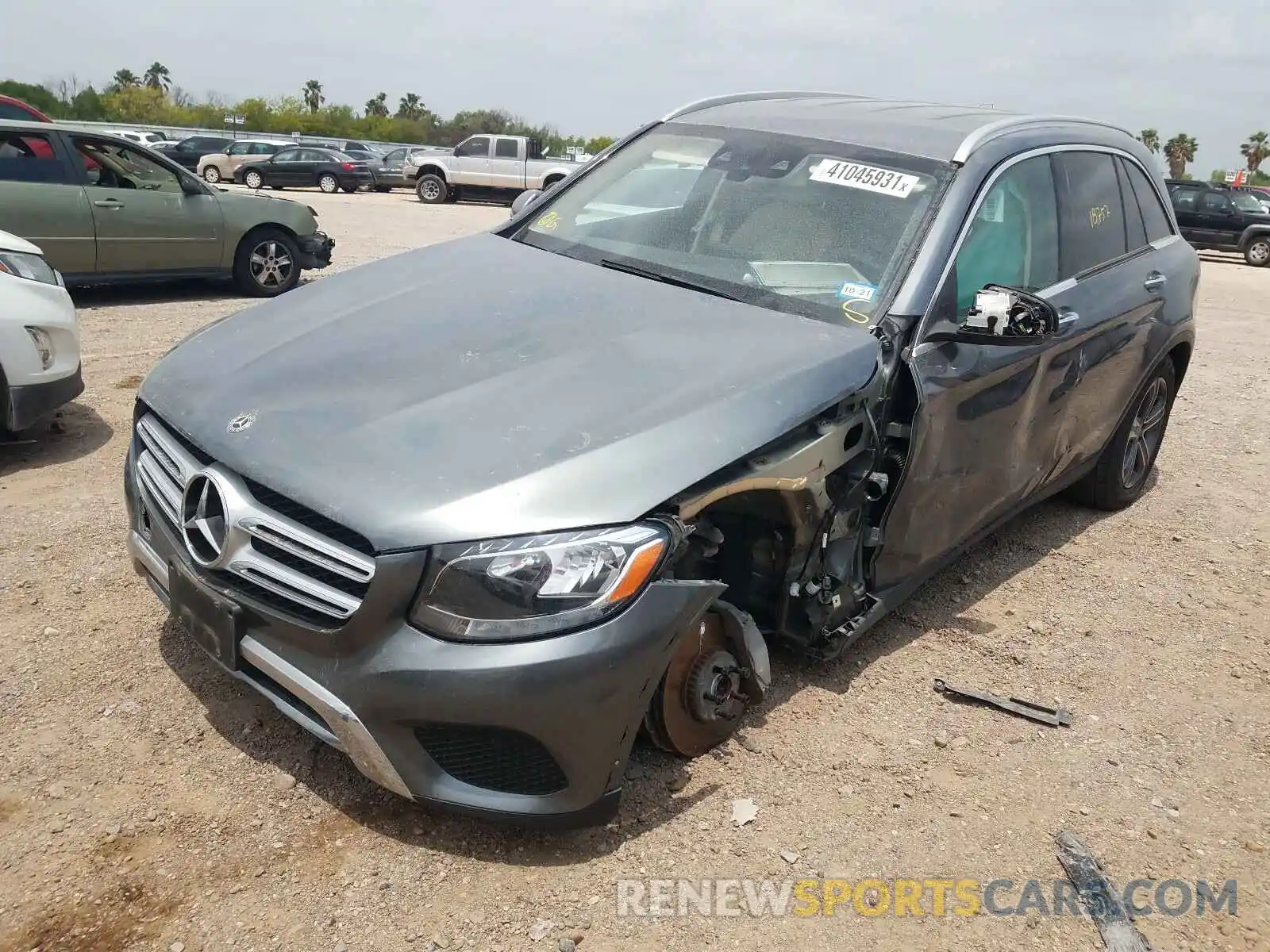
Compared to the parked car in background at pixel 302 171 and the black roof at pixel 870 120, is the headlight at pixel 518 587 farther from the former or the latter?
the parked car in background at pixel 302 171

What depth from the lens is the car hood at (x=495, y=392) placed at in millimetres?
2463

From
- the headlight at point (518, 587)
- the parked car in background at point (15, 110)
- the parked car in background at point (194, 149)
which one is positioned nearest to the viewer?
the headlight at point (518, 587)

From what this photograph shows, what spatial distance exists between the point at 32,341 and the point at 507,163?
76.4ft

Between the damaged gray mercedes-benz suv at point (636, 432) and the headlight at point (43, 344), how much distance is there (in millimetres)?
1924

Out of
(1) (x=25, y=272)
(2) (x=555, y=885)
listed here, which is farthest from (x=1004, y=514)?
(1) (x=25, y=272)

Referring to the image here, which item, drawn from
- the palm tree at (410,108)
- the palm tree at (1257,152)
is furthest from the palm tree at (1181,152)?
the palm tree at (410,108)

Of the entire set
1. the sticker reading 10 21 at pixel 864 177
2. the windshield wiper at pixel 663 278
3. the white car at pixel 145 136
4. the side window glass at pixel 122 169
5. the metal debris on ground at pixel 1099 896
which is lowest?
the white car at pixel 145 136

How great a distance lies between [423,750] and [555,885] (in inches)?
18.9

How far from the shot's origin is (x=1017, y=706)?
141 inches

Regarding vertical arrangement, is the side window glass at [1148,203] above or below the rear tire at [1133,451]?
above

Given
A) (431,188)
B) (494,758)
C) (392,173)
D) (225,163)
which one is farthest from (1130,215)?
(392,173)

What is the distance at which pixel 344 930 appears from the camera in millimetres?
2412

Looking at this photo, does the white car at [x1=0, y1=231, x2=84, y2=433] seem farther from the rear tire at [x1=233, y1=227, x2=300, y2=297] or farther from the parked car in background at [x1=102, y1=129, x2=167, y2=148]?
the parked car in background at [x1=102, y1=129, x2=167, y2=148]

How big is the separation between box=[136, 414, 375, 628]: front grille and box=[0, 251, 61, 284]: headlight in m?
3.06
